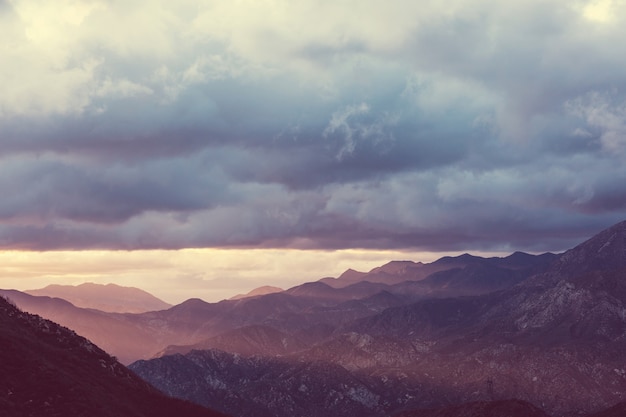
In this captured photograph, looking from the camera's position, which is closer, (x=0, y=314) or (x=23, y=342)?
(x=23, y=342)

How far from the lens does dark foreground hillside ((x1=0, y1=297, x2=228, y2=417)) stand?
5753 inches

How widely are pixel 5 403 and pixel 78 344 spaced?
149ft

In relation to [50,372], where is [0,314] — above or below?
above

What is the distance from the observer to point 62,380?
15562 centimetres

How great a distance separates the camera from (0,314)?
178 metres

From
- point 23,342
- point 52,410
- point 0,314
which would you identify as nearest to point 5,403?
point 52,410

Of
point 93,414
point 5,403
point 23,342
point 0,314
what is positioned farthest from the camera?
point 0,314

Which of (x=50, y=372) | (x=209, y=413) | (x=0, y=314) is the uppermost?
(x=0, y=314)

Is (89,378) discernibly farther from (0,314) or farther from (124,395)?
(0,314)

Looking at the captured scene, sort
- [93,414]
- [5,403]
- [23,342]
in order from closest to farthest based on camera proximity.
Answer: [5,403] < [93,414] < [23,342]

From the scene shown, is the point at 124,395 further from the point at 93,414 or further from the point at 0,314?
the point at 0,314

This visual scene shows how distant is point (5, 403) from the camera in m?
139

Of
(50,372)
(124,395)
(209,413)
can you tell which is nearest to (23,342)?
(50,372)

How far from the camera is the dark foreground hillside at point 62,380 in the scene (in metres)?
146
